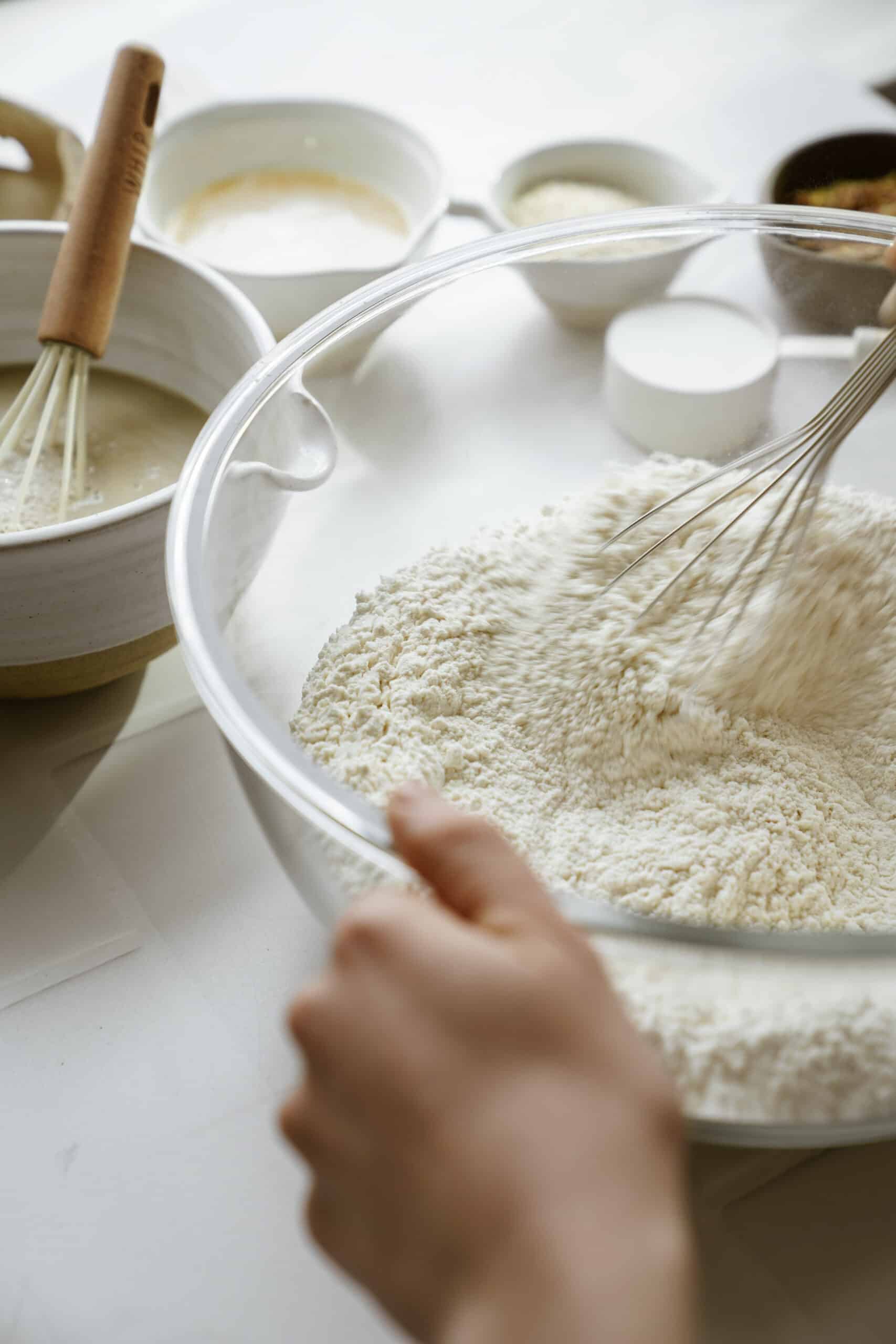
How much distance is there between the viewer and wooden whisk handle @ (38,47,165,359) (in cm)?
56

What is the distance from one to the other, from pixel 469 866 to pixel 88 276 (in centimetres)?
38

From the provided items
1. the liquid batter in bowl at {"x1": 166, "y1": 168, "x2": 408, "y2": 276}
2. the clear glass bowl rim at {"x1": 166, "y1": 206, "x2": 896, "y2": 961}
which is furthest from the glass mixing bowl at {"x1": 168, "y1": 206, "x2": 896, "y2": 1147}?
the liquid batter in bowl at {"x1": 166, "y1": 168, "x2": 408, "y2": 276}

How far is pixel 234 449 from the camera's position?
47 cm

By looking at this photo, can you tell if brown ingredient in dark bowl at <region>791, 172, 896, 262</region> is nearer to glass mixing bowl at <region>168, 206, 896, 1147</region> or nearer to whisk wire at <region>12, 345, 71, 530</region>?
glass mixing bowl at <region>168, 206, 896, 1147</region>

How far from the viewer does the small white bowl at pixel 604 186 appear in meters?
0.67

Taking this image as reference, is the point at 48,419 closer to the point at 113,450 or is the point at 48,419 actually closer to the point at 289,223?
the point at 113,450

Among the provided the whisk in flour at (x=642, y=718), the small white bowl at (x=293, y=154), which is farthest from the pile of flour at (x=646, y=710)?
the small white bowl at (x=293, y=154)

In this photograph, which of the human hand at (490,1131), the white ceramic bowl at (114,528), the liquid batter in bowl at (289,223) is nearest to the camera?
the human hand at (490,1131)

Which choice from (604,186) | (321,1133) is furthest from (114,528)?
(604,186)

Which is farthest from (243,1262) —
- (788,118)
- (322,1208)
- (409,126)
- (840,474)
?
(788,118)

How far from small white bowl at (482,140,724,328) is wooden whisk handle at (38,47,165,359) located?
21cm

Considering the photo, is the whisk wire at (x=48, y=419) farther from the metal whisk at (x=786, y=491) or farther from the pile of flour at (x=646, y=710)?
the metal whisk at (x=786, y=491)

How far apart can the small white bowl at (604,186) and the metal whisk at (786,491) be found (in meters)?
0.18

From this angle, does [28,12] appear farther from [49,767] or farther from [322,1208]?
[322,1208]
